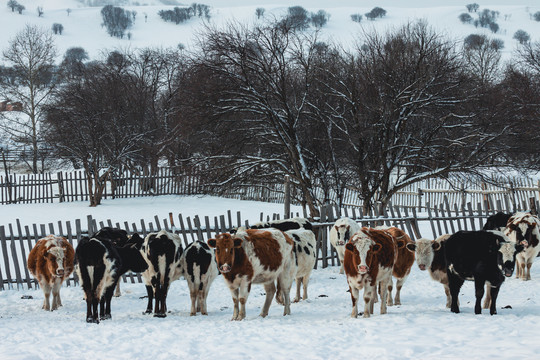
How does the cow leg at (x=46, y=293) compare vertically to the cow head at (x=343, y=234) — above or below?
below

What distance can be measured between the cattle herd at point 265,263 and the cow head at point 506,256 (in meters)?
0.01

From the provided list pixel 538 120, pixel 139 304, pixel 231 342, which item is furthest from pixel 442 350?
pixel 538 120

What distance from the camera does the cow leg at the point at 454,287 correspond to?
8.30 meters

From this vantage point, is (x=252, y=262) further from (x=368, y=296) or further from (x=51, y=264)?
(x=51, y=264)

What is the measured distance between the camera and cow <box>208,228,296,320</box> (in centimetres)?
848

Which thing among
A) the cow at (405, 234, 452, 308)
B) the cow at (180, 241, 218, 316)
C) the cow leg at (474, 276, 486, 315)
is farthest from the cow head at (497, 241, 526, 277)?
the cow at (180, 241, 218, 316)

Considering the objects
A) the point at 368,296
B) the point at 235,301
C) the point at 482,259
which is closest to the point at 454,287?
the point at 482,259

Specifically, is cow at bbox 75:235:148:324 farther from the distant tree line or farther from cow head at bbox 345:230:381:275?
the distant tree line

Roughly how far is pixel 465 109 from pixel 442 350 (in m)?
12.7

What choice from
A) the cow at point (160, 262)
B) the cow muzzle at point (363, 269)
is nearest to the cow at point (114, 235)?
the cow at point (160, 262)

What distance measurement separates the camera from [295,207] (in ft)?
87.4

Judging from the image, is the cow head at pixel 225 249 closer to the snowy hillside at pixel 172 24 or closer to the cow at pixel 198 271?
the cow at pixel 198 271

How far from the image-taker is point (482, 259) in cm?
805

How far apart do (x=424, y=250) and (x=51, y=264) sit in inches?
247
